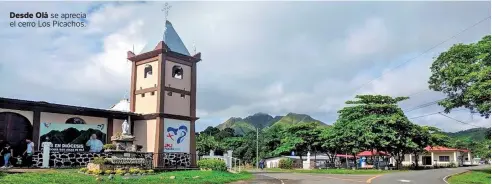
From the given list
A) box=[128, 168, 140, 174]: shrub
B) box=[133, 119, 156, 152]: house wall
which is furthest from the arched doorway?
box=[133, 119, 156, 152]: house wall

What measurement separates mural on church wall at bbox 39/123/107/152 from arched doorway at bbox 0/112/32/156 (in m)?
0.89

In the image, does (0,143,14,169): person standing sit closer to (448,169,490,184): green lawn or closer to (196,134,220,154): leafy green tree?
(448,169,490,184): green lawn

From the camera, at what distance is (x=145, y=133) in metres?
29.7

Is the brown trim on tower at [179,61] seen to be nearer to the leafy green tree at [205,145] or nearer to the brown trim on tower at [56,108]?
the brown trim on tower at [56,108]

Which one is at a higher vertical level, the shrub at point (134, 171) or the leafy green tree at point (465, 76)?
the leafy green tree at point (465, 76)

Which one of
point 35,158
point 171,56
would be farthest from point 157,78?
point 35,158

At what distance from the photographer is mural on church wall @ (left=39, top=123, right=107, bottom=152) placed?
24766mm

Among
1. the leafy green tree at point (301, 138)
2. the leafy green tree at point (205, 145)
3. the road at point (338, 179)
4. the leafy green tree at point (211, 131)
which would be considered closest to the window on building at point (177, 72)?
the road at point (338, 179)

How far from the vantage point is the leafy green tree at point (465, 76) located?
22.3 meters

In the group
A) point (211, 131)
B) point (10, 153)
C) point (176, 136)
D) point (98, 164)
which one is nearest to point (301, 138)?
point (176, 136)

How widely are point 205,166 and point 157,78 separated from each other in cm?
817

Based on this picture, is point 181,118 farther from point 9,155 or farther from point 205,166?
point 9,155

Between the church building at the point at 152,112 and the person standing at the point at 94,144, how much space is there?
0.31 metres

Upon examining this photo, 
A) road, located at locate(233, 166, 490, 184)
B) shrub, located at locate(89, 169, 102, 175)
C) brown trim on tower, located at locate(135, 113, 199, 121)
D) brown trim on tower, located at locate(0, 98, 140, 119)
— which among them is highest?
brown trim on tower, located at locate(0, 98, 140, 119)
